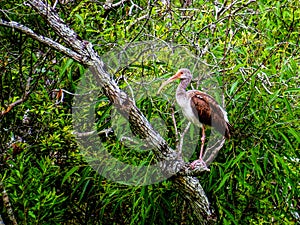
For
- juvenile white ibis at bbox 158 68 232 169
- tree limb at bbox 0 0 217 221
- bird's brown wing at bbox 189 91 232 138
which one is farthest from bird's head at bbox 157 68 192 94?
tree limb at bbox 0 0 217 221

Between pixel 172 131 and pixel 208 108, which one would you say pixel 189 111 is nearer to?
pixel 208 108

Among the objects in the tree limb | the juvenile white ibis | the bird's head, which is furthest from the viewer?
the bird's head

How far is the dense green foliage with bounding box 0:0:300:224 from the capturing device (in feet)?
9.08

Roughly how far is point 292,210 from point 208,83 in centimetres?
100

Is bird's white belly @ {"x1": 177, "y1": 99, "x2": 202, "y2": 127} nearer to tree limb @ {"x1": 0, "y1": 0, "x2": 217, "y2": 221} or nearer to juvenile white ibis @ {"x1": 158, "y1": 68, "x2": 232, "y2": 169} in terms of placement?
juvenile white ibis @ {"x1": 158, "y1": 68, "x2": 232, "y2": 169}

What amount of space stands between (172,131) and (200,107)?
370 millimetres

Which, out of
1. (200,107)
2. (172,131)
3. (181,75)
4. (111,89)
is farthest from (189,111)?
(111,89)

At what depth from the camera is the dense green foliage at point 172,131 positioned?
2768 mm

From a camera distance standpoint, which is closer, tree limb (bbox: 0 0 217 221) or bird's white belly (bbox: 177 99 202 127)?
tree limb (bbox: 0 0 217 221)

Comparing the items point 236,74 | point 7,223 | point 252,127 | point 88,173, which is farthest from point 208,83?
point 7,223

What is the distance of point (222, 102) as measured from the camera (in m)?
2.68

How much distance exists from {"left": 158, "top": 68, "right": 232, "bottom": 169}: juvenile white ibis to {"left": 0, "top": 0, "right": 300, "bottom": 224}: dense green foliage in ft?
0.38

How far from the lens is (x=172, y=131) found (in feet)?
9.84

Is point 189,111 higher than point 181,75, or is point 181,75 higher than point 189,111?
point 181,75
